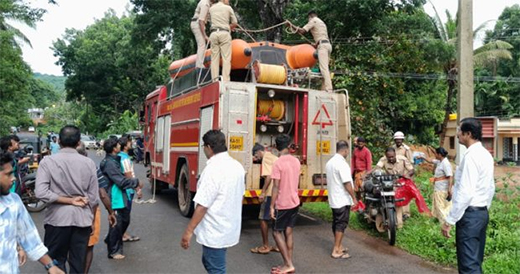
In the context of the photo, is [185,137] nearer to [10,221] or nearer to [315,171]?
[315,171]

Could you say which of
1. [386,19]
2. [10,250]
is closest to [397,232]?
[10,250]

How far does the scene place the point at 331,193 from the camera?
6.00m

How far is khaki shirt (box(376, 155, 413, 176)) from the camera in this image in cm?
764

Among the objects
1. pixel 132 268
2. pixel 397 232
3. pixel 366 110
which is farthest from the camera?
pixel 366 110

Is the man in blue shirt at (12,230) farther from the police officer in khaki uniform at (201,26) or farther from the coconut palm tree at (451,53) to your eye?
the coconut palm tree at (451,53)

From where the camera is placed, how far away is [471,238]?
3.99 m

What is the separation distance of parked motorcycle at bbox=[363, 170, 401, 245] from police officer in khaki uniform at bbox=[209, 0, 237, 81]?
10.7 feet

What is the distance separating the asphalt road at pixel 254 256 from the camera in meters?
5.57

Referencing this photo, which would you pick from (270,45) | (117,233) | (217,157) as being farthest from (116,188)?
(270,45)

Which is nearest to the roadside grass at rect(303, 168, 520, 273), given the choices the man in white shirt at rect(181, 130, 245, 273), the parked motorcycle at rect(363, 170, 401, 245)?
the parked motorcycle at rect(363, 170, 401, 245)

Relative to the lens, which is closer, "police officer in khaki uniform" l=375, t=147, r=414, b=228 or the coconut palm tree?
"police officer in khaki uniform" l=375, t=147, r=414, b=228

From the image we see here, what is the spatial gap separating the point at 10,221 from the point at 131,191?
3.43 metres

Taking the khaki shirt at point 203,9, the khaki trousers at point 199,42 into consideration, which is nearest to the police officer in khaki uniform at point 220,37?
the khaki shirt at point 203,9

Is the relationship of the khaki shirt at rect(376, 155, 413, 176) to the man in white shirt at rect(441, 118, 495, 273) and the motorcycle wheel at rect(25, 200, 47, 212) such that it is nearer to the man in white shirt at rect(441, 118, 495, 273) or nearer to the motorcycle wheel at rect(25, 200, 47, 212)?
the man in white shirt at rect(441, 118, 495, 273)
